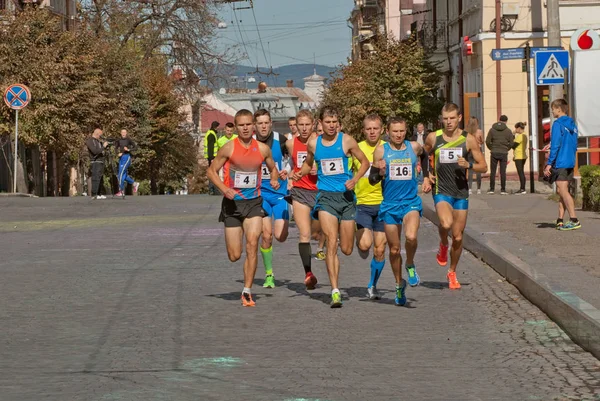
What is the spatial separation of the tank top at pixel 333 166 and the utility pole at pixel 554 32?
14.7 m

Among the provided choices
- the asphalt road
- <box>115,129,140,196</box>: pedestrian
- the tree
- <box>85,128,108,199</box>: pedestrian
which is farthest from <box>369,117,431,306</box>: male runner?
the tree

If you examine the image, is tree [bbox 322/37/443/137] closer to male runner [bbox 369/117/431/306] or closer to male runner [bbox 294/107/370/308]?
male runner [bbox 294/107/370/308]

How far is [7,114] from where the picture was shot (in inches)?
1794

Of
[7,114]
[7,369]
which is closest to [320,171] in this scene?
[7,369]

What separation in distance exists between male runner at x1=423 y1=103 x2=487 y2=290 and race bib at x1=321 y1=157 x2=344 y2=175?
1.22m

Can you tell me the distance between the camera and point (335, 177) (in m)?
12.5

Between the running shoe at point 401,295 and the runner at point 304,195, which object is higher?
the runner at point 304,195

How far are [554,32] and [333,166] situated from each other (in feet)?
50.2

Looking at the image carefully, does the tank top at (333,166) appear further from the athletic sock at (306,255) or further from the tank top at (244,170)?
the athletic sock at (306,255)

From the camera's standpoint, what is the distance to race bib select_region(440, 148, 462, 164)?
13234 mm

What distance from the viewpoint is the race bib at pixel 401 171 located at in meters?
12.4

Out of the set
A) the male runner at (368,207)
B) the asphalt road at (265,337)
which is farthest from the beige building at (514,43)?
the male runner at (368,207)

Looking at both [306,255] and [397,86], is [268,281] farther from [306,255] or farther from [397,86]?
[397,86]

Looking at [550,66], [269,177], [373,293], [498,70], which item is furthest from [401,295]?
[498,70]
